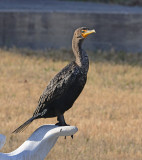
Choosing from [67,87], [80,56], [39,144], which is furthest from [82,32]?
[39,144]

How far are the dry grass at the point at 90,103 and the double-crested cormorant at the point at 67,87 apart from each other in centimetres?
150

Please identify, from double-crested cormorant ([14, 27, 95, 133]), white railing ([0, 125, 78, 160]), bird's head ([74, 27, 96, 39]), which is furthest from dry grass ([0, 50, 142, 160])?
bird's head ([74, 27, 96, 39])

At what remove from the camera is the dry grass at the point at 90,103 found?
759 centimetres

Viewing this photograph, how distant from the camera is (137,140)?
801 cm

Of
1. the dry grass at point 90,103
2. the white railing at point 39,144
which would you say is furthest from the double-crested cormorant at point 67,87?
the dry grass at point 90,103

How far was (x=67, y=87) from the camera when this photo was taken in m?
5.70

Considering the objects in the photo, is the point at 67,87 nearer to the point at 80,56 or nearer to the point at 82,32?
the point at 80,56

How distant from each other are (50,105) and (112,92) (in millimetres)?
5021

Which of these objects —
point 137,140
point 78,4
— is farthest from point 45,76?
point 78,4

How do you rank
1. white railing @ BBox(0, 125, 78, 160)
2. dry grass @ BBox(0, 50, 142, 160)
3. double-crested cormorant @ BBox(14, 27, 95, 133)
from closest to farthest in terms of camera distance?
white railing @ BBox(0, 125, 78, 160) < double-crested cormorant @ BBox(14, 27, 95, 133) < dry grass @ BBox(0, 50, 142, 160)

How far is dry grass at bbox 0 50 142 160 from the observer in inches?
299

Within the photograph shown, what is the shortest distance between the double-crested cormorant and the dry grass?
1505mm

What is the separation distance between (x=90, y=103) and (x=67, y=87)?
4.29 meters

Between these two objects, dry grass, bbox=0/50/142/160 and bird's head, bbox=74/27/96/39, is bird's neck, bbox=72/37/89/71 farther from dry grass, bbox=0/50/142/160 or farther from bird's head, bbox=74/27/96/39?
dry grass, bbox=0/50/142/160
